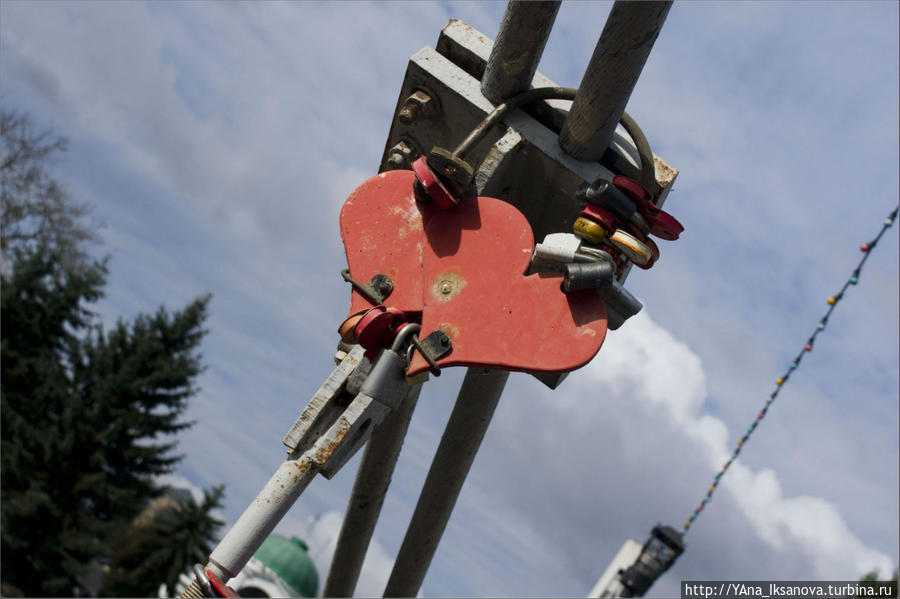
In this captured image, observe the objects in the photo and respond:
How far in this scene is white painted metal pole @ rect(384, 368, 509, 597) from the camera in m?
4.05

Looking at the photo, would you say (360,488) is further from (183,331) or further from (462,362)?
(183,331)

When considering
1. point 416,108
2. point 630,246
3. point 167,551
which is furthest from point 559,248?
point 167,551

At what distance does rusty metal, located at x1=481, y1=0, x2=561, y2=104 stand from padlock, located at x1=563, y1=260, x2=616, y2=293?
3.25 feet

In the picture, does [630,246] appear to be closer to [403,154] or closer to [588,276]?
[588,276]

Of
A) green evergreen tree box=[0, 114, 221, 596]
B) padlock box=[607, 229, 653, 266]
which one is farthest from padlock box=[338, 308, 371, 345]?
green evergreen tree box=[0, 114, 221, 596]

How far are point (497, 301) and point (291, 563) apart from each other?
18834mm

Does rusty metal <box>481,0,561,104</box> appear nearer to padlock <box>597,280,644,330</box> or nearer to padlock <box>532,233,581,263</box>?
padlock <box>532,233,581,263</box>

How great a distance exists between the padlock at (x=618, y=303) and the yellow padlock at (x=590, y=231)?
172mm

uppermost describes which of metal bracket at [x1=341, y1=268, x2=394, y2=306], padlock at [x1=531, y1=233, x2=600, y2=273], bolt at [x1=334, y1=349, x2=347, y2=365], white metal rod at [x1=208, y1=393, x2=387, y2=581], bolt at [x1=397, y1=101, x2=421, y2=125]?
bolt at [x1=397, y1=101, x2=421, y2=125]

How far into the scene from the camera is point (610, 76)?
2.74 metres

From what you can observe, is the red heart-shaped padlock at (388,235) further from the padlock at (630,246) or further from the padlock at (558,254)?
the padlock at (630,246)

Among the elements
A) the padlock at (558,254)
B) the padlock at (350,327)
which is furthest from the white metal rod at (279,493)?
the padlock at (558,254)

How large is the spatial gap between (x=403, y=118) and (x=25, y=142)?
19.6m

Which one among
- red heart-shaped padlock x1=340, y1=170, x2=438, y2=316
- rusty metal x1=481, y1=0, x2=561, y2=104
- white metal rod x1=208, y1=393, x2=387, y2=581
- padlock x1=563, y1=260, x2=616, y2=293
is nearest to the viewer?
white metal rod x1=208, y1=393, x2=387, y2=581
